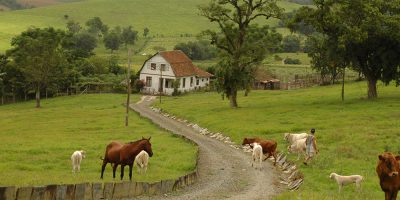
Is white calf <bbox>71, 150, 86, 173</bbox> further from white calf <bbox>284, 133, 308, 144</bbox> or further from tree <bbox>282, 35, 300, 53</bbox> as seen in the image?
tree <bbox>282, 35, 300, 53</bbox>

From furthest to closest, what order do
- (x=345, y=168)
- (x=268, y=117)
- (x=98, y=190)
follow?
(x=268, y=117), (x=345, y=168), (x=98, y=190)

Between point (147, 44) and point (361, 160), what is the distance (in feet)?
506

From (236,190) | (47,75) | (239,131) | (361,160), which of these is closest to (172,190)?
(236,190)

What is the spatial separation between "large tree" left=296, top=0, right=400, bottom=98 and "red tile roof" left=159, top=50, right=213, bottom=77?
4590cm

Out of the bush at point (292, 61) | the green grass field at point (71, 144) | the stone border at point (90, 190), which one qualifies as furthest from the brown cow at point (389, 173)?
the bush at point (292, 61)

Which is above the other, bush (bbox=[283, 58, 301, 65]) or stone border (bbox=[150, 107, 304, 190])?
bush (bbox=[283, 58, 301, 65])

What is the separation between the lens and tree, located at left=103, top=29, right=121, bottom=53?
6604 inches

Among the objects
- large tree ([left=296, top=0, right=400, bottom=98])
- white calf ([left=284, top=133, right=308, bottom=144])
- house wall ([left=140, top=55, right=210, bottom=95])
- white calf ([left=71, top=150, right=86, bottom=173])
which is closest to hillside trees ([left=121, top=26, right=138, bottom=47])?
house wall ([left=140, top=55, right=210, bottom=95])

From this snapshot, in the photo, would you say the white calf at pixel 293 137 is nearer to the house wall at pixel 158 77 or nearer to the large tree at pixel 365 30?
the large tree at pixel 365 30

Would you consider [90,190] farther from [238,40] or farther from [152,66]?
[152,66]

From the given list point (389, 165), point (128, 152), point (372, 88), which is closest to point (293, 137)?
point (128, 152)

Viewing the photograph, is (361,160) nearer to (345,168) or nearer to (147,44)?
(345,168)

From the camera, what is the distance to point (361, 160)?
29.5 m

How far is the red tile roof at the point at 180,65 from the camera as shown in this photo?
10312 cm
